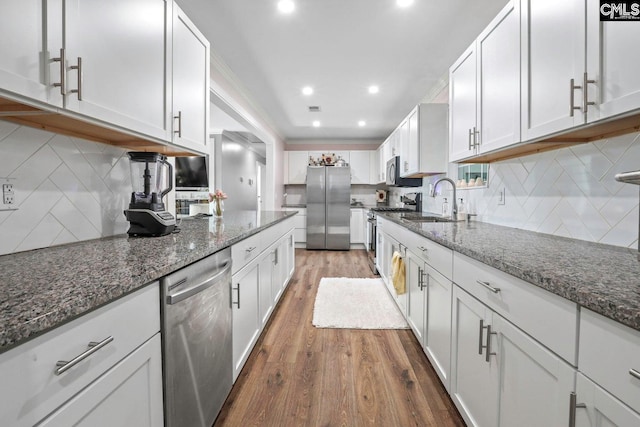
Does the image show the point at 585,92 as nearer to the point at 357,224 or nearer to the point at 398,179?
the point at 398,179

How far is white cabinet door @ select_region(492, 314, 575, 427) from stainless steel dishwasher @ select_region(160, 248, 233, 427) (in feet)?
3.72

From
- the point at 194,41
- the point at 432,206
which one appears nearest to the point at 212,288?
the point at 194,41

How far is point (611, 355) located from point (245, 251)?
1549mm

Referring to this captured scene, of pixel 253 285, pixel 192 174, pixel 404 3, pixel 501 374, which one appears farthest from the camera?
pixel 192 174

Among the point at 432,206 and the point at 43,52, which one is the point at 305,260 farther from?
the point at 43,52

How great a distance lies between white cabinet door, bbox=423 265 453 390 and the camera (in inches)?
59.8

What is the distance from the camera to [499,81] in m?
1.61

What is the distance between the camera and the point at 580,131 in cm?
120

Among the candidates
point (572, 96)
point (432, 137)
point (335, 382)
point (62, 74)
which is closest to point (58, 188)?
point (62, 74)

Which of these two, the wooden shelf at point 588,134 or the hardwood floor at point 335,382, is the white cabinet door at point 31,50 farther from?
the wooden shelf at point 588,134

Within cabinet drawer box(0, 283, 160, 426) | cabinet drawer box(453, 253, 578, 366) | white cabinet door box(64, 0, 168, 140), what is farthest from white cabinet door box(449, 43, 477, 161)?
cabinet drawer box(0, 283, 160, 426)

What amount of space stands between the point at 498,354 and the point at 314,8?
2.44 m

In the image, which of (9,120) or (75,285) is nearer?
(75,285)

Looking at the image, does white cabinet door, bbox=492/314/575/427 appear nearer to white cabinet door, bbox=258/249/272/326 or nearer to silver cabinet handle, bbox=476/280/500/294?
silver cabinet handle, bbox=476/280/500/294
